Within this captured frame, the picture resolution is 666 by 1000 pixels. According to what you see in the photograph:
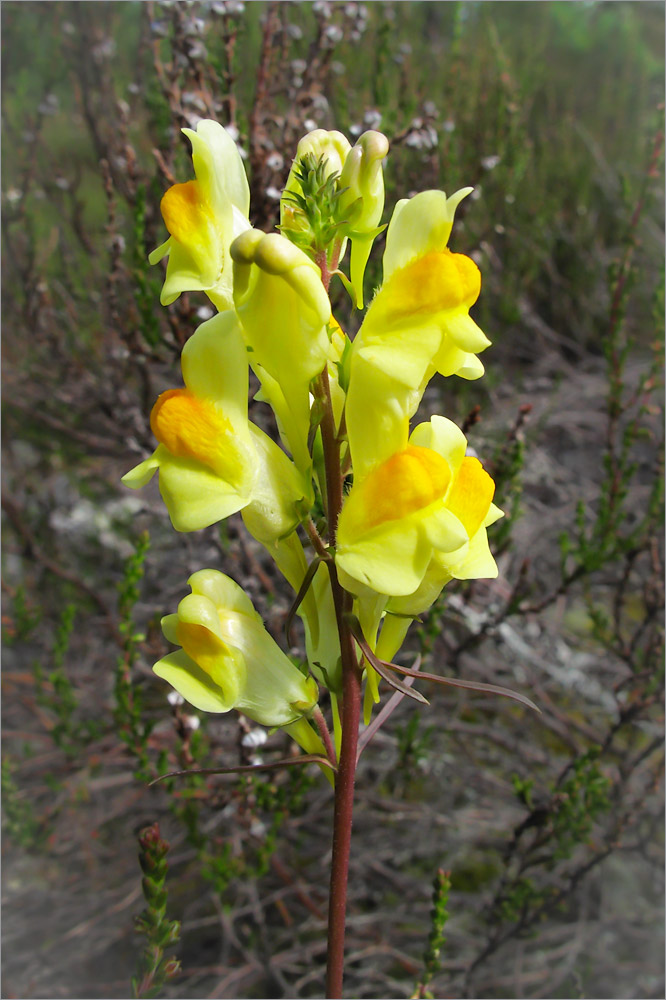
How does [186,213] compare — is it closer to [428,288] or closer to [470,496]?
[428,288]

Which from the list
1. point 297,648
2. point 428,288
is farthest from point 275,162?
point 297,648

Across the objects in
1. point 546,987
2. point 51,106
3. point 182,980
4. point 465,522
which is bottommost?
point 182,980

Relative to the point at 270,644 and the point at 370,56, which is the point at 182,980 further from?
the point at 370,56

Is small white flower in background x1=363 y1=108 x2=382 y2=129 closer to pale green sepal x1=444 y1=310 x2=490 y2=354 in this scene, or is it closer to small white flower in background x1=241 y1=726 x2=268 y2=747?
pale green sepal x1=444 y1=310 x2=490 y2=354

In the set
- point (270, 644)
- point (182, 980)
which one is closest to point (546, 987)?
point (182, 980)

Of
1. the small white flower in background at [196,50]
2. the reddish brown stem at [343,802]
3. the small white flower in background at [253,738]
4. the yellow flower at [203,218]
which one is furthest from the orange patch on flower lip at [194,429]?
the small white flower in background at [196,50]
